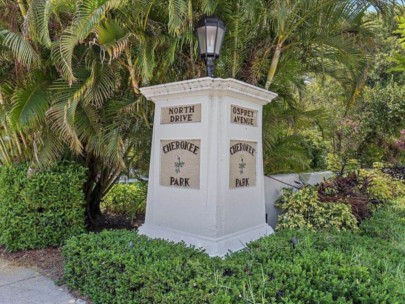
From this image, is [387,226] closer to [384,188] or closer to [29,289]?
[384,188]

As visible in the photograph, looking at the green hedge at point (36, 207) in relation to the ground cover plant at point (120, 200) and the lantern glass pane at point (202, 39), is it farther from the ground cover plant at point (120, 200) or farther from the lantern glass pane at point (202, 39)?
the lantern glass pane at point (202, 39)

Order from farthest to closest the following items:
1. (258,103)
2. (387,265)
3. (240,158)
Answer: (258,103)
(240,158)
(387,265)

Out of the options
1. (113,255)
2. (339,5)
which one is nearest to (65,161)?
(113,255)

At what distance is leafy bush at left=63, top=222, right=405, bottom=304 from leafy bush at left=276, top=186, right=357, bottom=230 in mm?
1407

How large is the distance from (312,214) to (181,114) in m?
3.01

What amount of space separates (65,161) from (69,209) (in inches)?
32.8

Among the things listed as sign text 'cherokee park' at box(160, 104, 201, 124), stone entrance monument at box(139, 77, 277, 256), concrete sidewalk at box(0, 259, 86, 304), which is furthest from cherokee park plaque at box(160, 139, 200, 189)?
concrete sidewalk at box(0, 259, 86, 304)

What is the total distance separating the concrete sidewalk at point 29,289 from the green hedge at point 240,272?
185 millimetres

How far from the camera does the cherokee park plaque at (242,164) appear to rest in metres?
4.63

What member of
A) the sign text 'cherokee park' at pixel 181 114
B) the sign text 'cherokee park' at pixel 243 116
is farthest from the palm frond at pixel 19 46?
the sign text 'cherokee park' at pixel 243 116

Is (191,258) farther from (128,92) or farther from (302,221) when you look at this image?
(128,92)

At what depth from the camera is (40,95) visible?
17.1 ft

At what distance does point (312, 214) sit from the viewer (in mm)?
6004

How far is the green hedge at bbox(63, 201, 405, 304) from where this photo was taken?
107 inches
